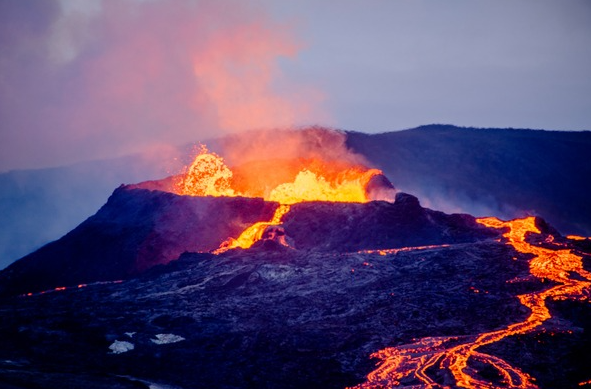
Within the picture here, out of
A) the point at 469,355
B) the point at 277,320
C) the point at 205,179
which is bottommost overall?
the point at 469,355

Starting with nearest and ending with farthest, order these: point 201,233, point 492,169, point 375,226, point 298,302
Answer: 1. point 298,302
2. point 375,226
3. point 201,233
4. point 492,169

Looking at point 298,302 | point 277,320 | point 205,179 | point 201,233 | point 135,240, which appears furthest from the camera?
point 205,179

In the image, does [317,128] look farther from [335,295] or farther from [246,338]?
[246,338]

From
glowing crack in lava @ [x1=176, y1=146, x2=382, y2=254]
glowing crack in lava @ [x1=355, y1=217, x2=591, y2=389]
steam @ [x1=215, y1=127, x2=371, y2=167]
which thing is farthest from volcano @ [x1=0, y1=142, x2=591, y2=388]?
steam @ [x1=215, y1=127, x2=371, y2=167]

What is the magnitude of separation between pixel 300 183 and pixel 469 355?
24466 millimetres

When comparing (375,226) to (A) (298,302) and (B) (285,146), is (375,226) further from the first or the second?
(B) (285,146)

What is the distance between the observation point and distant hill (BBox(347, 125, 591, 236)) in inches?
2157

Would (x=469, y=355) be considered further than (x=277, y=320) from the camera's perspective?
No

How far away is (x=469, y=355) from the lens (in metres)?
13.0

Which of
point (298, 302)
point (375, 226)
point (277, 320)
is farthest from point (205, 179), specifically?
point (277, 320)

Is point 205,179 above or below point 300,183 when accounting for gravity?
above

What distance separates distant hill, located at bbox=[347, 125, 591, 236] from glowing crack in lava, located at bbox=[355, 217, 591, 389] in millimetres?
33664

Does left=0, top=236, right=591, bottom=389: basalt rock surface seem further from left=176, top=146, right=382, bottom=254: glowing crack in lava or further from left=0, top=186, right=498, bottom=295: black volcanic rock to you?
left=176, top=146, right=382, bottom=254: glowing crack in lava

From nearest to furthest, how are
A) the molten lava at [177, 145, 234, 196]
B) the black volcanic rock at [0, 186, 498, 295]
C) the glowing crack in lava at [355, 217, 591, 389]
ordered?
1. the glowing crack in lava at [355, 217, 591, 389]
2. the black volcanic rock at [0, 186, 498, 295]
3. the molten lava at [177, 145, 234, 196]
